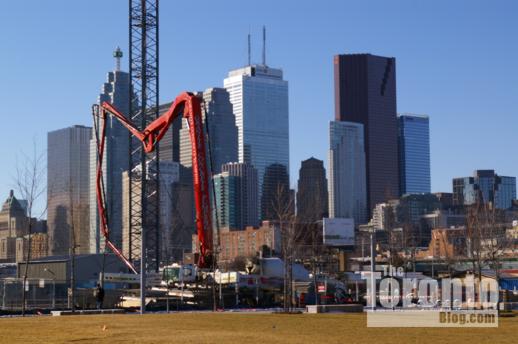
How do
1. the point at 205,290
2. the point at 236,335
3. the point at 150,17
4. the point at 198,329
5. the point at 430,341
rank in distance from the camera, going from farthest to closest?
the point at 150,17
the point at 205,290
the point at 198,329
the point at 236,335
the point at 430,341

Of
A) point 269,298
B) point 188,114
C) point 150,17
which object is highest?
point 150,17

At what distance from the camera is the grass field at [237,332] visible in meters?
30.3

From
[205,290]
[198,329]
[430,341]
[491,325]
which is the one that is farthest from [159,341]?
[205,290]

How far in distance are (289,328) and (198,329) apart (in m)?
3.73

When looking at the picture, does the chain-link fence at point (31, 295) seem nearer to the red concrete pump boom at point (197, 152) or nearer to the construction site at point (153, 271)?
the construction site at point (153, 271)

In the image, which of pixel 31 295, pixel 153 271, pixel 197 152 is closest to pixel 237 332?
pixel 197 152

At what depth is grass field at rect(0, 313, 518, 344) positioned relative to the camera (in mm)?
30297

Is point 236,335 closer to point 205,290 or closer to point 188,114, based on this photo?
point 188,114

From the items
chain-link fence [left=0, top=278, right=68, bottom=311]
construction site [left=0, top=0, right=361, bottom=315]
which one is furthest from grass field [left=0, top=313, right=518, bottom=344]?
chain-link fence [left=0, top=278, right=68, bottom=311]

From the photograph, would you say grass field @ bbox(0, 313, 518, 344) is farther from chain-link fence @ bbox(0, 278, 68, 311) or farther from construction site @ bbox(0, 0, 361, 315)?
chain-link fence @ bbox(0, 278, 68, 311)

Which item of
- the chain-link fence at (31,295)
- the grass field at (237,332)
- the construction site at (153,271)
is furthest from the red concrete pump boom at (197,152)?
the grass field at (237,332)

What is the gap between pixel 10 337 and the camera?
3244cm

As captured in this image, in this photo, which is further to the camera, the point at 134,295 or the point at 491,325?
the point at 134,295

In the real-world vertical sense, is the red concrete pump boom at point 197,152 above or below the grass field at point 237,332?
above
